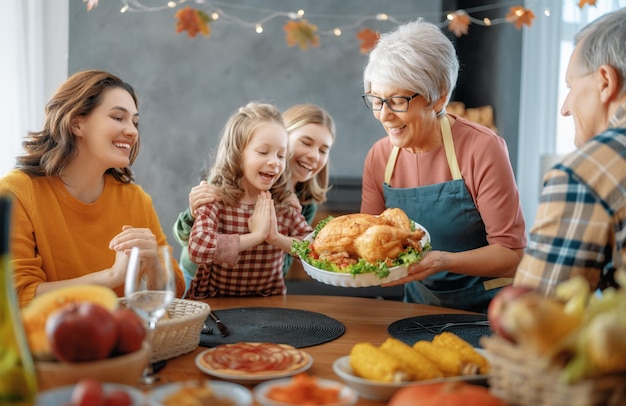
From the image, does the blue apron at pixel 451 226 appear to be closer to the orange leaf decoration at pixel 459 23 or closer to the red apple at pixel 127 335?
the red apple at pixel 127 335

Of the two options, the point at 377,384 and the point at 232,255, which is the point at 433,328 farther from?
the point at 232,255

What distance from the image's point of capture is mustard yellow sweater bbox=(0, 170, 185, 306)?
2.33m

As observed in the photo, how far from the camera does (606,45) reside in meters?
1.67

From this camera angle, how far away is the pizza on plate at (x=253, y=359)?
1.55 metres

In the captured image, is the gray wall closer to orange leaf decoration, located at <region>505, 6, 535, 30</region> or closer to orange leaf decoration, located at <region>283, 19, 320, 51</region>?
orange leaf decoration, located at <region>283, 19, 320, 51</region>

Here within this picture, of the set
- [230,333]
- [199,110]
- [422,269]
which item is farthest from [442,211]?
[199,110]

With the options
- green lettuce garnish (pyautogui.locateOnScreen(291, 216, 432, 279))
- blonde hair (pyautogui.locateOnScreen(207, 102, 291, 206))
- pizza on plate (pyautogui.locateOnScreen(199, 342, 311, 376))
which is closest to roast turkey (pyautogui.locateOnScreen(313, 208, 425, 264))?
green lettuce garnish (pyautogui.locateOnScreen(291, 216, 432, 279))

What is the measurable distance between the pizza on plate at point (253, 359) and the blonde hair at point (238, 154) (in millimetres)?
1328

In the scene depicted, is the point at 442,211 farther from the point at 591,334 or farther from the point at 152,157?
the point at 152,157

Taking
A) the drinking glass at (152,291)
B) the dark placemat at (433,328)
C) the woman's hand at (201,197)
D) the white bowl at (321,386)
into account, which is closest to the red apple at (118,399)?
the white bowl at (321,386)

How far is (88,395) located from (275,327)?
1.16 m

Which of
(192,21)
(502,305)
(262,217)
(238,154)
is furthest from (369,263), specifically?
(192,21)

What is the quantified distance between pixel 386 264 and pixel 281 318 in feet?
1.38

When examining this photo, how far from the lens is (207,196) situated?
9.38ft
